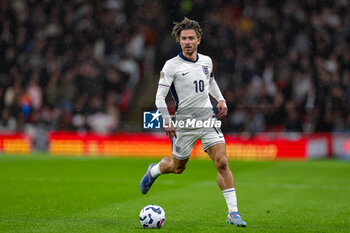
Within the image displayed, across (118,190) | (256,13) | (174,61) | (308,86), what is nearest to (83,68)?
(256,13)

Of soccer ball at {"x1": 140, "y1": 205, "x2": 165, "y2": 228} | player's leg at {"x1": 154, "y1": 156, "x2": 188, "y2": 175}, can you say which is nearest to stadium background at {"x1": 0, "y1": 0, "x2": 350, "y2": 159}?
player's leg at {"x1": 154, "y1": 156, "x2": 188, "y2": 175}

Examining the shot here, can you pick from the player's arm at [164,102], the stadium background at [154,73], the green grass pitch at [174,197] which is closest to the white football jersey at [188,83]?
the player's arm at [164,102]

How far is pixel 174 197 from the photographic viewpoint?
10.1 meters

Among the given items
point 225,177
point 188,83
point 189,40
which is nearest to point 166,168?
point 225,177

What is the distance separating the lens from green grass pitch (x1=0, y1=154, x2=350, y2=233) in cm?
705

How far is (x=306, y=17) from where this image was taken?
2230cm

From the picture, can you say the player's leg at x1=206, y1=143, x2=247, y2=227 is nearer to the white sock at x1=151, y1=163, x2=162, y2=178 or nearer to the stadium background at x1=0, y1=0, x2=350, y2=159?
the white sock at x1=151, y1=163, x2=162, y2=178

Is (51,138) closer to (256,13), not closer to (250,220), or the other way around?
(256,13)

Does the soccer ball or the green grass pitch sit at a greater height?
the soccer ball

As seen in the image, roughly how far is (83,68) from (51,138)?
3.32m

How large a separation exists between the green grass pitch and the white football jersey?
146cm

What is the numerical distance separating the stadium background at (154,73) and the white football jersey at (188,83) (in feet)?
41.7

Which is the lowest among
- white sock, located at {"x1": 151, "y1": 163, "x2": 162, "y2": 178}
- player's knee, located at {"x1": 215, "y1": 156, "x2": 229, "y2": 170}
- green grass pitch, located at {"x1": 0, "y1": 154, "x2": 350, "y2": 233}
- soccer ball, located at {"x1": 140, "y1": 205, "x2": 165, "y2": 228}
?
green grass pitch, located at {"x1": 0, "y1": 154, "x2": 350, "y2": 233}

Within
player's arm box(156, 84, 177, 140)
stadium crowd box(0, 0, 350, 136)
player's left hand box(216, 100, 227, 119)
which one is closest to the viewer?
player's arm box(156, 84, 177, 140)
